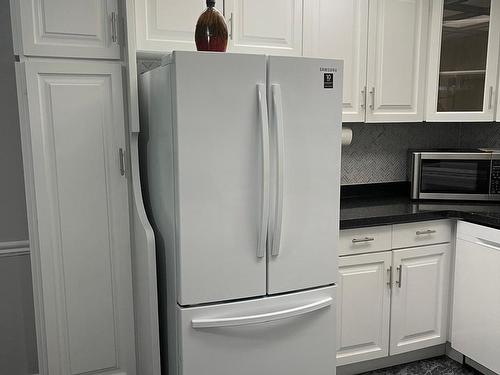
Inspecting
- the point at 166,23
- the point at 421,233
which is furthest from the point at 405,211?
the point at 166,23

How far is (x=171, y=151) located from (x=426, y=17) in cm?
179

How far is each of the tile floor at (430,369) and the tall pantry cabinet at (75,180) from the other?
1.52 meters

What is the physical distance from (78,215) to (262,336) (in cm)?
91

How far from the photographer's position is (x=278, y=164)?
176 cm

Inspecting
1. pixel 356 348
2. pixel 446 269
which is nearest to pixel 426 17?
pixel 446 269

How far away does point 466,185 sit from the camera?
9.12 ft

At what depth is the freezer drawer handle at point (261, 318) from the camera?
175 centimetres

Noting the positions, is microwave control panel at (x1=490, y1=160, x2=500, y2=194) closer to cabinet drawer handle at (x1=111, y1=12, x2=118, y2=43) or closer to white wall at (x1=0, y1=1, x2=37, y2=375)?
cabinet drawer handle at (x1=111, y1=12, x2=118, y2=43)

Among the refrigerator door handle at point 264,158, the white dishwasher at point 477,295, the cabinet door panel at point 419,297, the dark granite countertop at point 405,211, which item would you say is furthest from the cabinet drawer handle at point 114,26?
the white dishwasher at point 477,295

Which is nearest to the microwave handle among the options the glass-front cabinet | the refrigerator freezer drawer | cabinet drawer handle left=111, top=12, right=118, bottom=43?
the glass-front cabinet

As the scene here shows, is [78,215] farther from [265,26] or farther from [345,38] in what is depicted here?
[345,38]

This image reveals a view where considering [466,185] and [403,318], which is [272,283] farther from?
[466,185]

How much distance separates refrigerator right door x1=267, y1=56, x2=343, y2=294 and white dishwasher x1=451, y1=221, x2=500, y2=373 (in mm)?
940

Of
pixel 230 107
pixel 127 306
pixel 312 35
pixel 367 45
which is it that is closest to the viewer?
pixel 230 107
